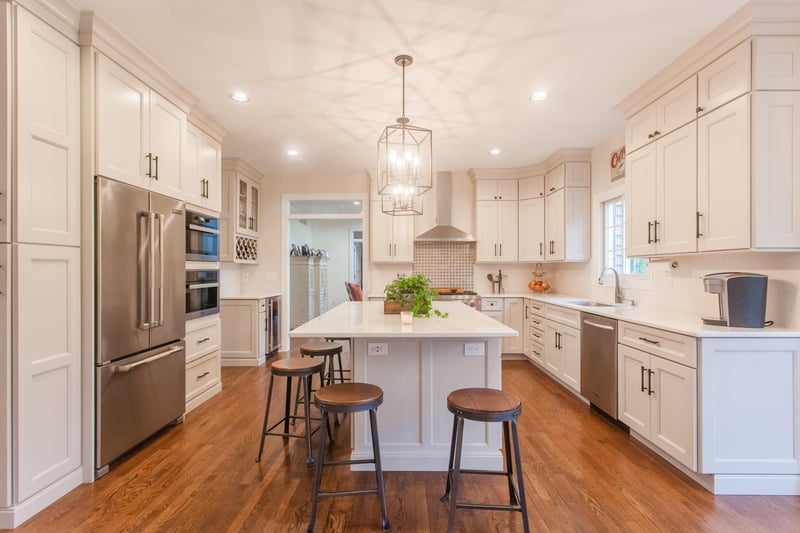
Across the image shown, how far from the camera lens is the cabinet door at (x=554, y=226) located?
4.64 metres

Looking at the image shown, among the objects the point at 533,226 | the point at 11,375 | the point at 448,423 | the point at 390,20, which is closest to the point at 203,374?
the point at 11,375

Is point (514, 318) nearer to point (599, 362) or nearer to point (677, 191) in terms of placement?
point (599, 362)

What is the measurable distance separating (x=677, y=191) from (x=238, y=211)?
4648 millimetres

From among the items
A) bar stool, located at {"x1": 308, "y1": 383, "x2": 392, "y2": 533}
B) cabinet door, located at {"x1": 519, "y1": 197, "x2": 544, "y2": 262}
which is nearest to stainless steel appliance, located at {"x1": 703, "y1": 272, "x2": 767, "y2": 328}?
bar stool, located at {"x1": 308, "y1": 383, "x2": 392, "y2": 533}

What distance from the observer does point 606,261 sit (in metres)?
4.30

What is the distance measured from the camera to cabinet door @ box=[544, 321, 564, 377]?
12.9 feet

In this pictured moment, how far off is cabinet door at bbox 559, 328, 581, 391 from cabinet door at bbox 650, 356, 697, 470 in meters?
1.01

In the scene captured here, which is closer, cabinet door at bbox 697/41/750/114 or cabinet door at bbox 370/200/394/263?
cabinet door at bbox 697/41/750/114

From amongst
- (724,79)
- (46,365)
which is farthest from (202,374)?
(724,79)

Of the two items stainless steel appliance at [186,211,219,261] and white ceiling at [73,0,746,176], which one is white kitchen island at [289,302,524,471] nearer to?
stainless steel appliance at [186,211,219,261]

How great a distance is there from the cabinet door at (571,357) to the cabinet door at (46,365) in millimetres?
3764

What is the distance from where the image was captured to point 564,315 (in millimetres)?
3844

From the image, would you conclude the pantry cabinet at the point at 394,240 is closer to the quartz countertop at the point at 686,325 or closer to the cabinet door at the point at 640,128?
the quartz countertop at the point at 686,325

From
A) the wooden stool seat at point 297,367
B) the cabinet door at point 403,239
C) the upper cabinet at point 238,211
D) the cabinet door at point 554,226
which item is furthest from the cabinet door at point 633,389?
the upper cabinet at point 238,211
